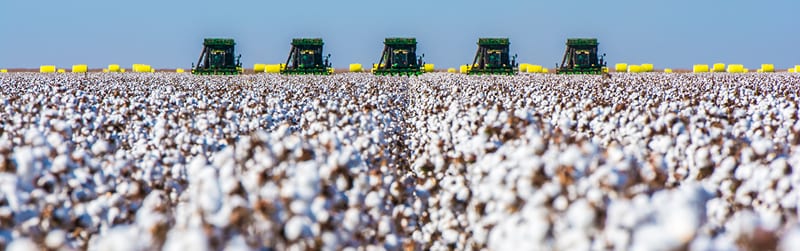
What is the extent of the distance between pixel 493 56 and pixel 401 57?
609cm

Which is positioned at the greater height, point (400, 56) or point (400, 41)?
point (400, 41)

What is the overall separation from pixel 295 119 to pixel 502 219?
13381 millimetres

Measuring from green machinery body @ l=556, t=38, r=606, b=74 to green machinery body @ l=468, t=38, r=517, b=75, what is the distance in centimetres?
398

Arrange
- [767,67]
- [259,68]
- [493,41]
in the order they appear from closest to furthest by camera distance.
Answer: [493,41] → [259,68] → [767,67]

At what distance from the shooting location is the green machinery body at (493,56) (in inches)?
2037

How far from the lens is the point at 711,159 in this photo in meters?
8.14

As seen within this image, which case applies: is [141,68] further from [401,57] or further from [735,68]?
[735,68]

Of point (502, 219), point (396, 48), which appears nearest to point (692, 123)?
point (502, 219)

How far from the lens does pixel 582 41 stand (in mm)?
53219

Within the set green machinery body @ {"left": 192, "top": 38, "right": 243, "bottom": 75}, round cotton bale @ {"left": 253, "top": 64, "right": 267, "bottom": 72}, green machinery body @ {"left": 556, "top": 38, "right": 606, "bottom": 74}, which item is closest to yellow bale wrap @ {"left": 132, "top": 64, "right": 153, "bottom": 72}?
round cotton bale @ {"left": 253, "top": 64, "right": 267, "bottom": 72}

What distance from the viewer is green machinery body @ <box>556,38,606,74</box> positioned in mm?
52938

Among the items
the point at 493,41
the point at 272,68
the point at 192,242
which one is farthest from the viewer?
the point at 272,68

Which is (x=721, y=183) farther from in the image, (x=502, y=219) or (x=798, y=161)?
(x=502, y=219)

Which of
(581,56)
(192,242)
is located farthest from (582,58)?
(192,242)
